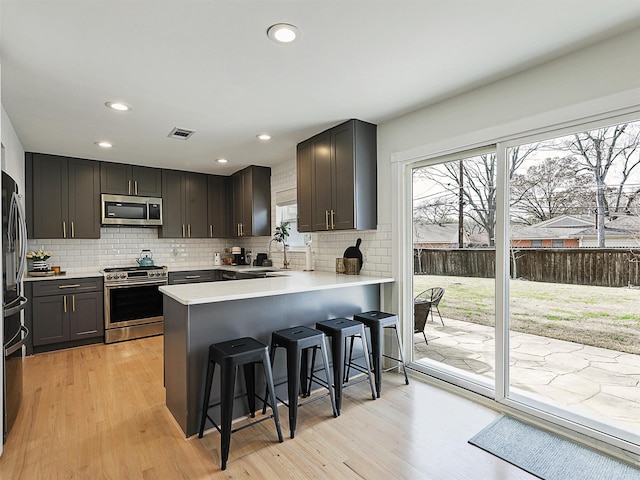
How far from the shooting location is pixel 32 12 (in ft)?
5.80

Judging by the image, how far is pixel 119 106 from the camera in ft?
9.72

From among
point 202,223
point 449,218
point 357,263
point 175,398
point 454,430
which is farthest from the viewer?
point 202,223

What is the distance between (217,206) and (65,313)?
2.56m

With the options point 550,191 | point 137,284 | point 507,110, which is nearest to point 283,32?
point 507,110

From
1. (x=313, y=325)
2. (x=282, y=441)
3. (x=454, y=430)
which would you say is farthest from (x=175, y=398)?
(x=454, y=430)

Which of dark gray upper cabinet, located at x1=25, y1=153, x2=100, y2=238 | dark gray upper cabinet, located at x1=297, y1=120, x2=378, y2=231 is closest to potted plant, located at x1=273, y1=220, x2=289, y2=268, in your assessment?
dark gray upper cabinet, located at x1=297, y1=120, x2=378, y2=231

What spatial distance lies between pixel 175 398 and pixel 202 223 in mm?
3607

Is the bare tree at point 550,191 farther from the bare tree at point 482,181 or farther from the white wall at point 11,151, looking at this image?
the white wall at point 11,151

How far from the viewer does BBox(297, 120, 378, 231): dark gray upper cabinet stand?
343 centimetres

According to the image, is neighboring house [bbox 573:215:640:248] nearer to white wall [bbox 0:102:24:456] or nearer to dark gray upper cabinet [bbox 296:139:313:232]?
dark gray upper cabinet [bbox 296:139:313:232]

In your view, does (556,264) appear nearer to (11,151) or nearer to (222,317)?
(222,317)

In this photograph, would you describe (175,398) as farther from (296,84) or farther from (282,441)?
(296,84)

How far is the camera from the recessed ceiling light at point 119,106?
291cm

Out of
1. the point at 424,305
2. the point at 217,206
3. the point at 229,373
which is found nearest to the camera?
the point at 229,373
